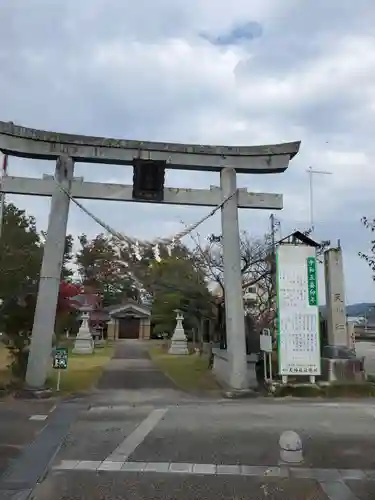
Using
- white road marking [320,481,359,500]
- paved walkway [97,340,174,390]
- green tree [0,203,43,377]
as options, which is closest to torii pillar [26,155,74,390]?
green tree [0,203,43,377]

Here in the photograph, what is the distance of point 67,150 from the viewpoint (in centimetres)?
1360

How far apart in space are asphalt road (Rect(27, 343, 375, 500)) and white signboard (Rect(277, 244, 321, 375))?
1879 mm

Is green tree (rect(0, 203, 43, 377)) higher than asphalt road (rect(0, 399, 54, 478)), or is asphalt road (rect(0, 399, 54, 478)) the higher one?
green tree (rect(0, 203, 43, 377))

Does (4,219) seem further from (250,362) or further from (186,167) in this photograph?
(250,362)

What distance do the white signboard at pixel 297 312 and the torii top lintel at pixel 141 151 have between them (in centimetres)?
286

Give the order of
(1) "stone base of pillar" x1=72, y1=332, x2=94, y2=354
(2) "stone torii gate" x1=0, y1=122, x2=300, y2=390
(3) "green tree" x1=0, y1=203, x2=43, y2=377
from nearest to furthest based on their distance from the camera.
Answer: (2) "stone torii gate" x1=0, y1=122, x2=300, y2=390, (3) "green tree" x1=0, y1=203, x2=43, y2=377, (1) "stone base of pillar" x1=72, y1=332, x2=94, y2=354

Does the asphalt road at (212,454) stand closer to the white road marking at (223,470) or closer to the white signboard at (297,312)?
the white road marking at (223,470)

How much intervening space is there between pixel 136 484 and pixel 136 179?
9.34m

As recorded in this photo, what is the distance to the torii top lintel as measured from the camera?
13.3 m

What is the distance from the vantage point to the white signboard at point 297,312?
531 inches

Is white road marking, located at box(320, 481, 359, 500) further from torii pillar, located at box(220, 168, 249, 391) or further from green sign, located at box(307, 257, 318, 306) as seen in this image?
green sign, located at box(307, 257, 318, 306)

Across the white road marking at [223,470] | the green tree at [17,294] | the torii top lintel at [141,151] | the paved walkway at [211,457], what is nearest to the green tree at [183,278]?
the green tree at [17,294]

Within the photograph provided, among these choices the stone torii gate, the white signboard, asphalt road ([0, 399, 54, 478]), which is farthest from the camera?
the white signboard

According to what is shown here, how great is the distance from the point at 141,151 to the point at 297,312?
6.54 metres
